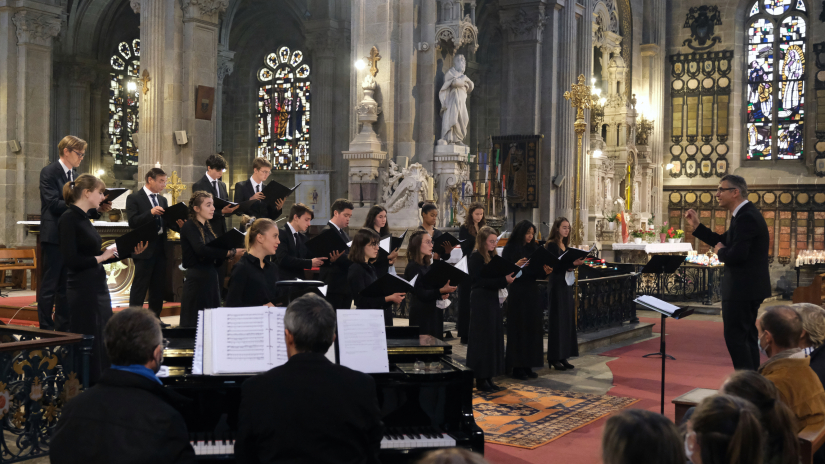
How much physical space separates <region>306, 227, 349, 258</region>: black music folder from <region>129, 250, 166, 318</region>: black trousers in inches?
67.0

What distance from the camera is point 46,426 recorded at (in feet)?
15.8

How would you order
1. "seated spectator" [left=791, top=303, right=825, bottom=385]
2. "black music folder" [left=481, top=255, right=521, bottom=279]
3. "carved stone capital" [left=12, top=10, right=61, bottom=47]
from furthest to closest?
"carved stone capital" [left=12, top=10, right=61, bottom=47] < "black music folder" [left=481, top=255, right=521, bottom=279] < "seated spectator" [left=791, top=303, right=825, bottom=385]

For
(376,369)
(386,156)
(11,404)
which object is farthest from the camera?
(386,156)

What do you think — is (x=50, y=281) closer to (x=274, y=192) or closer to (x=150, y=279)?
(x=150, y=279)

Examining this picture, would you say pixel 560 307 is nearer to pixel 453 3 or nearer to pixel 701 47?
pixel 453 3

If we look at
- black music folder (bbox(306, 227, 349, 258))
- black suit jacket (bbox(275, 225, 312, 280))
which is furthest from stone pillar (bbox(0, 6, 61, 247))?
black music folder (bbox(306, 227, 349, 258))

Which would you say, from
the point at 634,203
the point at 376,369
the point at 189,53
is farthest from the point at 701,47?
the point at 376,369

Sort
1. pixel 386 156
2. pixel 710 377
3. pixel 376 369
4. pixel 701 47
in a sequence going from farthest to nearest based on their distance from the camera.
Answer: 1. pixel 701 47
2. pixel 386 156
3. pixel 710 377
4. pixel 376 369

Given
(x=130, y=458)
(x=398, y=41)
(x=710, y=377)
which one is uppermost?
(x=398, y=41)

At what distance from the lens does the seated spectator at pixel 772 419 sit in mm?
2531

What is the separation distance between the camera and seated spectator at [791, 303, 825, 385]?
3.98 meters

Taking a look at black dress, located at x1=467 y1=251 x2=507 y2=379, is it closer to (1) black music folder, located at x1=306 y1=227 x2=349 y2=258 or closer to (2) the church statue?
(1) black music folder, located at x1=306 y1=227 x2=349 y2=258

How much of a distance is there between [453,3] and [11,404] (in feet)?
34.1

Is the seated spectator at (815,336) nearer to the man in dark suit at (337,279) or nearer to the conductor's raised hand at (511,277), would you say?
the conductor's raised hand at (511,277)
